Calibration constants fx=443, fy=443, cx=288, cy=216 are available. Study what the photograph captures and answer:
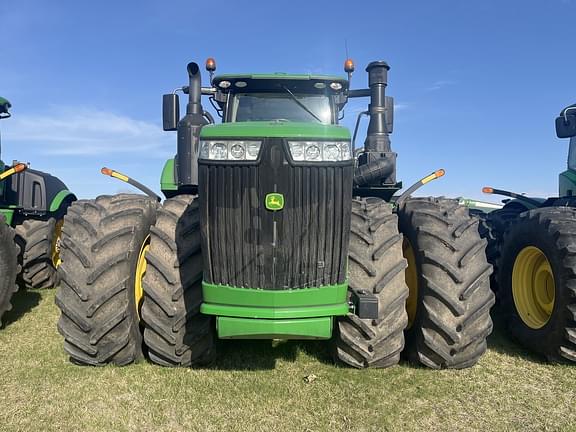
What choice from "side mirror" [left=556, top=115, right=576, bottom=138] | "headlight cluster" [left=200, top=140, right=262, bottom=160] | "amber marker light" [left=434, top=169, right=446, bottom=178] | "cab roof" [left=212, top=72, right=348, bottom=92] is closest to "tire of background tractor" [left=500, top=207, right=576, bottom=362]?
"amber marker light" [left=434, top=169, right=446, bottom=178]

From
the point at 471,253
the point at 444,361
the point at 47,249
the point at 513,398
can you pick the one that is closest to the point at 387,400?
the point at 444,361

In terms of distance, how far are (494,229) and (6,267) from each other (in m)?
6.07

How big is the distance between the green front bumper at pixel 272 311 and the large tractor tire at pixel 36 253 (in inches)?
183

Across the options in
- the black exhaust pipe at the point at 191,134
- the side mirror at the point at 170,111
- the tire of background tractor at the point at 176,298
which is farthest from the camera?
the black exhaust pipe at the point at 191,134

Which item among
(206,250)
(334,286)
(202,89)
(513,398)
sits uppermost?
(202,89)

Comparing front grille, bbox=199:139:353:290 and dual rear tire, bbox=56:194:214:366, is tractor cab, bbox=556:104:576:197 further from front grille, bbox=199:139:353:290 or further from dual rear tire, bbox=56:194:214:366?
dual rear tire, bbox=56:194:214:366

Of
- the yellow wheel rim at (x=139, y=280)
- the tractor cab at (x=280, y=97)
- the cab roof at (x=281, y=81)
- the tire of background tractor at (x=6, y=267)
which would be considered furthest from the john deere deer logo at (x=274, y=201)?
the tire of background tractor at (x=6, y=267)

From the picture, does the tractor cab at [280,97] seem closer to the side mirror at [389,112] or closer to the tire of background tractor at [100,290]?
the side mirror at [389,112]

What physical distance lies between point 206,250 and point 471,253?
7.10 feet

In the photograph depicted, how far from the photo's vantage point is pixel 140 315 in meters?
3.81

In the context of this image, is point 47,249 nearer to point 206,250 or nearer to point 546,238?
point 206,250

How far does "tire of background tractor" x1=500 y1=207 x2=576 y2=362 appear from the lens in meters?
3.78

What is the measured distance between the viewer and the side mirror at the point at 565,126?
5398 millimetres

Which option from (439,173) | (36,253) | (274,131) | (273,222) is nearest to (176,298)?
(273,222)
